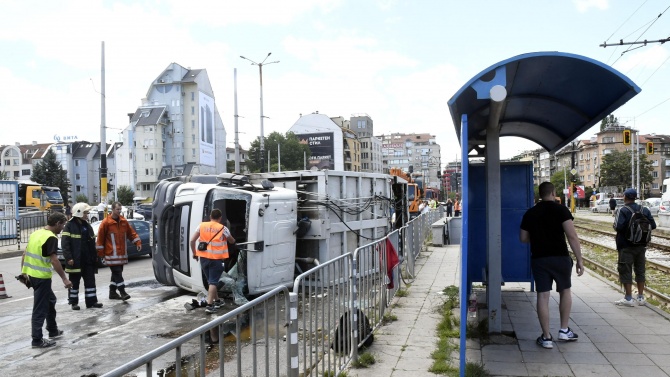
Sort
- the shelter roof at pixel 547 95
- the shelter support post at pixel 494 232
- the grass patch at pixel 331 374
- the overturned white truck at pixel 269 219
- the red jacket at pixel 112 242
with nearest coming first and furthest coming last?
the grass patch at pixel 331 374
the shelter roof at pixel 547 95
the shelter support post at pixel 494 232
the overturned white truck at pixel 269 219
the red jacket at pixel 112 242

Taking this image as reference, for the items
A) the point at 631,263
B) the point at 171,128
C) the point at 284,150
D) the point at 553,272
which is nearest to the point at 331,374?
the point at 553,272

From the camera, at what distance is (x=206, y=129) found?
260 feet

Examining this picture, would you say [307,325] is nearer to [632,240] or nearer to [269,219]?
[269,219]

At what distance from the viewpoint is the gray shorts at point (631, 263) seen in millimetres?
7577

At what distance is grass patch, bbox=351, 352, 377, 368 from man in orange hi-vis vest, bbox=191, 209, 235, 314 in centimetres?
352

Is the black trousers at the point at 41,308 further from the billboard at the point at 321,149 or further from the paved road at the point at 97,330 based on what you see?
the billboard at the point at 321,149

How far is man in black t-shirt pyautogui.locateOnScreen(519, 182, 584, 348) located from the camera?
5.76 meters

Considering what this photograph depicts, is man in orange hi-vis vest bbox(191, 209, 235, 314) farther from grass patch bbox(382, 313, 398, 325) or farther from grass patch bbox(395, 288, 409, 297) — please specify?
grass patch bbox(395, 288, 409, 297)

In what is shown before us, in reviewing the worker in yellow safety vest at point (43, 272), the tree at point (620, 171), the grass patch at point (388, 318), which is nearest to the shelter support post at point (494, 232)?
the grass patch at point (388, 318)

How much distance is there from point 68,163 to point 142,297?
9267 cm

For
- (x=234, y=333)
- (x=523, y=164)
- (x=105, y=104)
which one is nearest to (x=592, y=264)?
A: (x=523, y=164)

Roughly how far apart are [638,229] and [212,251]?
6450 mm

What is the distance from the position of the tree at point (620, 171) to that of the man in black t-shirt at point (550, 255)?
75586 millimetres

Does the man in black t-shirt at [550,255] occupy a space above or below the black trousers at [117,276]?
above
